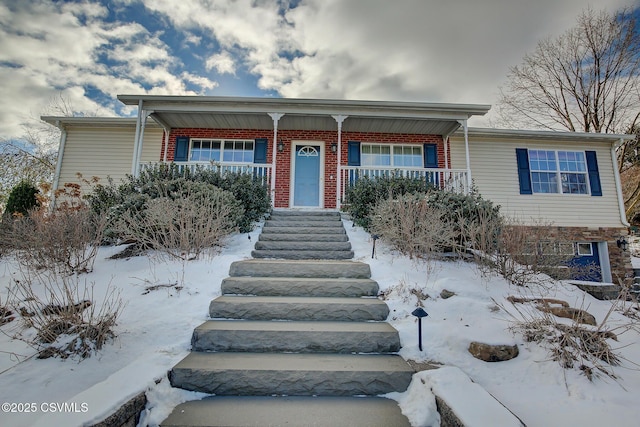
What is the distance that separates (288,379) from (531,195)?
395 inches

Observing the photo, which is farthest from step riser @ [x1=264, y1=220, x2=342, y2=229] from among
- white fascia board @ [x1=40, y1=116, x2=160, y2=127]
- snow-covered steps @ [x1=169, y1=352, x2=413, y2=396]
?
white fascia board @ [x1=40, y1=116, x2=160, y2=127]

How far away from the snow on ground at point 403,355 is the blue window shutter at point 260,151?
581cm

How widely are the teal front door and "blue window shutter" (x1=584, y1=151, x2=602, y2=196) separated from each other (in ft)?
28.6

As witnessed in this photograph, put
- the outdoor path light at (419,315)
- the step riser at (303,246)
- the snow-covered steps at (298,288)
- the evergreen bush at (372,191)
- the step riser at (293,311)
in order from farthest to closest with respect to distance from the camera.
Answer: the evergreen bush at (372,191) → the step riser at (303,246) → the snow-covered steps at (298,288) → the step riser at (293,311) → the outdoor path light at (419,315)

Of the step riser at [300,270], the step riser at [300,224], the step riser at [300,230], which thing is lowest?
the step riser at [300,270]

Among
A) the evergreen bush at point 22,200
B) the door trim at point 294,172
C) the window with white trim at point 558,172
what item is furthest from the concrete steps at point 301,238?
the window with white trim at point 558,172

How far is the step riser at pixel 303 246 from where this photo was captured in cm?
520

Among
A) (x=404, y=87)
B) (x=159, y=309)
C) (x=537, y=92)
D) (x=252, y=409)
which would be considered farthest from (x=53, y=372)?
(x=537, y=92)

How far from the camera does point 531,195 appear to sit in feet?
30.1

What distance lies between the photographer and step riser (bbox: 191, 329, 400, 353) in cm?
254

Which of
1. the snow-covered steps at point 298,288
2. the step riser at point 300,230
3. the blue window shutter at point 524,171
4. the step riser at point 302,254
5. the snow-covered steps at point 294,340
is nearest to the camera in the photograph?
the snow-covered steps at point 294,340

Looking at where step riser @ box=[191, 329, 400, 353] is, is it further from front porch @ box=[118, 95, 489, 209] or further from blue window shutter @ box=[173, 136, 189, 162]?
blue window shutter @ box=[173, 136, 189, 162]

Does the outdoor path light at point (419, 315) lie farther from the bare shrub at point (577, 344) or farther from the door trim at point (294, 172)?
the door trim at point (294, 172)

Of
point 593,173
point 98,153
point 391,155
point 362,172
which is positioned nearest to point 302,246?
point 362,172
